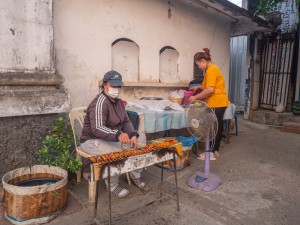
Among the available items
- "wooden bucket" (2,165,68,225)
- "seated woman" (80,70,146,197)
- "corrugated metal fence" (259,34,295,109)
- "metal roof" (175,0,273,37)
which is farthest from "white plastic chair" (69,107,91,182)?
"corrugated metal fence" (259,34,295,109)

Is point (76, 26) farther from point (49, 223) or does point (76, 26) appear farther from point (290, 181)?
point (290, 181)

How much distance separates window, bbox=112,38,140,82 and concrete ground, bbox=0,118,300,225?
2.21 metres

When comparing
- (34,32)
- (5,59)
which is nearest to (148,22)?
(34,32)

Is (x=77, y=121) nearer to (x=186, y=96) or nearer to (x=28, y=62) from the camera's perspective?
(x=28, y=62)

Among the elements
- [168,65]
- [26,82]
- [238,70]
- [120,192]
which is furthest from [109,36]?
[238,70]

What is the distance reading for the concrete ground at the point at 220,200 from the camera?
3.25 meters

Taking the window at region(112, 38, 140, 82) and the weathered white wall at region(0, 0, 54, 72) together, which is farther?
the window at region(112, 38, 140, 82)

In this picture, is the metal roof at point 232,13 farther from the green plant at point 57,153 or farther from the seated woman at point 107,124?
the green plant at point 57,153

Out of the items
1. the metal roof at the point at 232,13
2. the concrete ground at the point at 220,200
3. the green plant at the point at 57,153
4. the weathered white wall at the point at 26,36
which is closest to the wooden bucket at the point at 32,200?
the concrete ground at the point at 220,200

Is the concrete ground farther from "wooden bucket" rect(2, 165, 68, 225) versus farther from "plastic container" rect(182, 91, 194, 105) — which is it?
"plastic container" rect(182, 91, 194, 105)

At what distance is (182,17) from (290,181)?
15.7 feet

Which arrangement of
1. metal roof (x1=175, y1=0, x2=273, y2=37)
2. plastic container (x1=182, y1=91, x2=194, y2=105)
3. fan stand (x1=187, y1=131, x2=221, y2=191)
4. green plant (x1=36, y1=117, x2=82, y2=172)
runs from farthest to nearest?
metal roof (x1=175, y1=0, x2=273, y2=37) < plastic container (x1=182, y1=91, x2=194, y2=105) < fan stand (x1=187, y1=131, x2=221, y2=191) < green plant (x1=36, y1=117, x2=82, y2=172)

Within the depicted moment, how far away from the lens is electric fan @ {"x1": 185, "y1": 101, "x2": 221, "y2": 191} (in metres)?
4.01

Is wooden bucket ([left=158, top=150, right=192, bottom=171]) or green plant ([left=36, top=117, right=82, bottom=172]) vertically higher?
green plant ([left=36, top=117, right=82, bottom=172])
